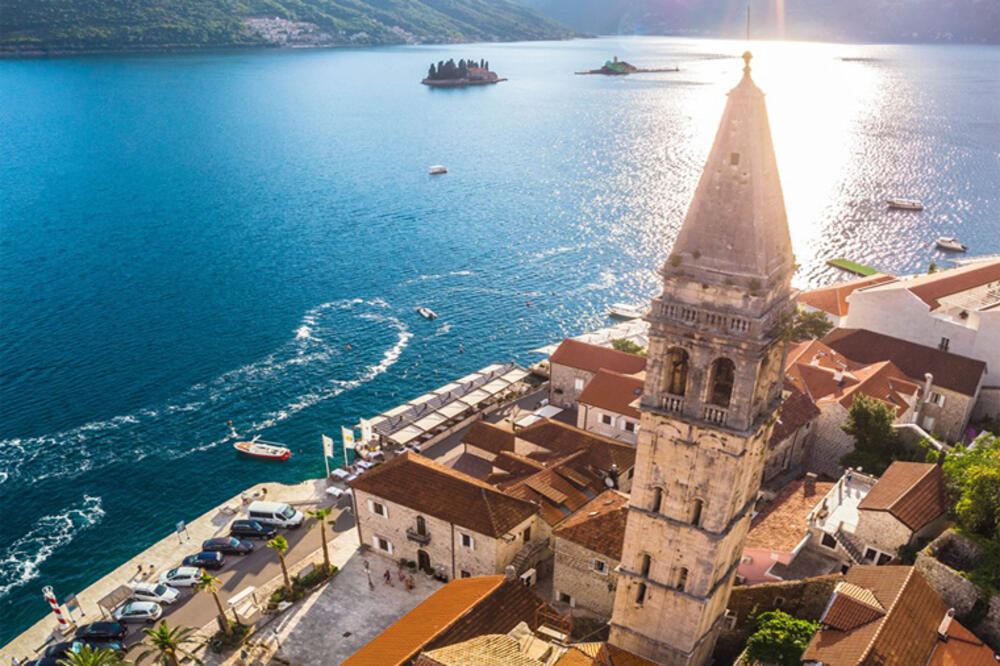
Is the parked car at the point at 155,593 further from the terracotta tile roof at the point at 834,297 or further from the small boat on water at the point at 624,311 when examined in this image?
the small boat on water at the point at 624,311

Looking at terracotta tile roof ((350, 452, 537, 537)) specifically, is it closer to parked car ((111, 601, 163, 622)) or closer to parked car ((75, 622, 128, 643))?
parked car ((111, 601, 163, 622))

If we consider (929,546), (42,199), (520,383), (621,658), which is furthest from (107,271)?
(929,546)

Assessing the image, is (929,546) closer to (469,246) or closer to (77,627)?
(77,627)

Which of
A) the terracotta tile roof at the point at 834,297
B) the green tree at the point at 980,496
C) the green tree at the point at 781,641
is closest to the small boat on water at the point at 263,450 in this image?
the green tree at the point at 781,641

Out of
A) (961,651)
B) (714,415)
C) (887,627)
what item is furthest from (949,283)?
(714,415)

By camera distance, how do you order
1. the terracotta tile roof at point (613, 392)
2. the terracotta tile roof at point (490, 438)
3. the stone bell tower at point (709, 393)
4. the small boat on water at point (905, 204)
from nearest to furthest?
the stone bell tower at point (709, 393) → the terracotta tile roof at point (490, 438) → the terracotta tile roof at point (613, 392) → the small boat on water at point (905, 204)

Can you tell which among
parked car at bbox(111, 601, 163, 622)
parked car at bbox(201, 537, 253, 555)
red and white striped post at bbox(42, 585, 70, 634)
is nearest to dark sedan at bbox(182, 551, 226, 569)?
parked car at bbox(201, 537, 253, 555)

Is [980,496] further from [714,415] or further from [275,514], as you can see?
[275,514]
